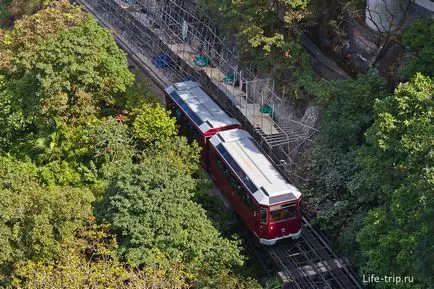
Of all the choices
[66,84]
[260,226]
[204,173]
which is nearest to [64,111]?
[66,84]

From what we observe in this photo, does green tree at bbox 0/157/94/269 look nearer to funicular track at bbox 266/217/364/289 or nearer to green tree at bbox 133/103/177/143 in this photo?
green tree at bbox 133/103/177/143

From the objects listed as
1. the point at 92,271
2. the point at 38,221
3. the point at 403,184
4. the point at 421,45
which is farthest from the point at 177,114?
the point at 403,184

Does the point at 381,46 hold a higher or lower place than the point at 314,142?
higher

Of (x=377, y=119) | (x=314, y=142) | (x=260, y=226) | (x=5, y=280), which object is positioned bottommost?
(x=5, y=280)

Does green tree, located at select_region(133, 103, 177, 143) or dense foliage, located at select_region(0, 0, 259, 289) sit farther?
green tree, located at select_region(133, 103, 177, 143)

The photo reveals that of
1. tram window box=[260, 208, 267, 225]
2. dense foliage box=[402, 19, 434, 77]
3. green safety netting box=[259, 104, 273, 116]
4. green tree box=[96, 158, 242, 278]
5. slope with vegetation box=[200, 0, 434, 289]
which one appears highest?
dense foliage box=[402, 19, 434, 77]

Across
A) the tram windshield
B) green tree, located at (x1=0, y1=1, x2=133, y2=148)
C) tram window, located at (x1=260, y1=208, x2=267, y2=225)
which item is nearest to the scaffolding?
the tram windshield

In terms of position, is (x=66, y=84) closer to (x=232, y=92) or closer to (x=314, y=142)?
(x=232, y=92)

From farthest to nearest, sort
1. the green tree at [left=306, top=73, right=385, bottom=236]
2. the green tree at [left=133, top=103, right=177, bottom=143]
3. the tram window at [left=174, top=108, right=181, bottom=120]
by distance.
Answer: the tram window at [left=174, top=108, right=181, bottom=120], the green tree at [left=133, top=103, right=177, bottom=143], the green tree at [left=306, top=73, right=385, bottom=236]
